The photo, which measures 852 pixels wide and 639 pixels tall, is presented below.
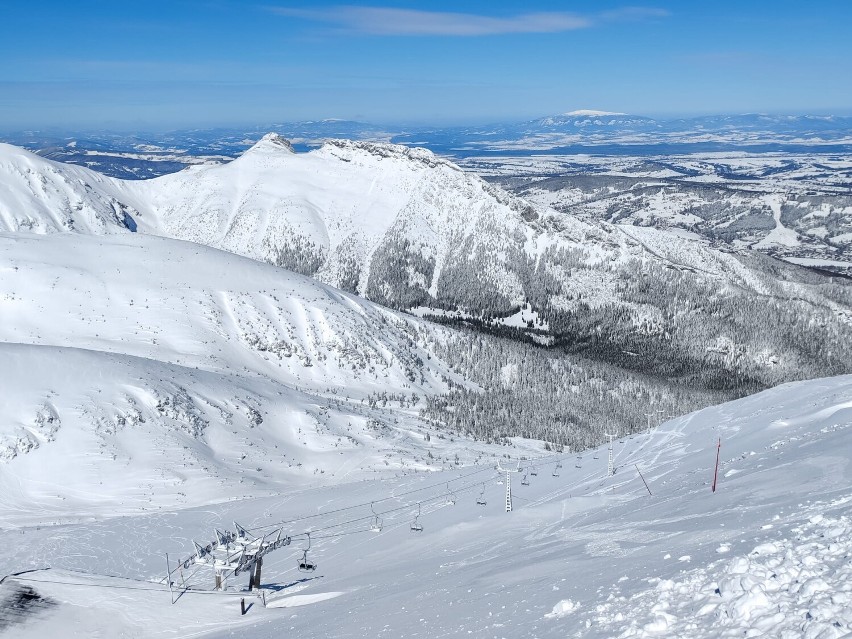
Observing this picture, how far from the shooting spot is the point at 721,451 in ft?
129

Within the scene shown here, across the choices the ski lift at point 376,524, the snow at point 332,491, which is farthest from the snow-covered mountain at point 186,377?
the ski lift at point 376,524

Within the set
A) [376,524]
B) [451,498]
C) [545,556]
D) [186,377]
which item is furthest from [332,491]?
[545,556]

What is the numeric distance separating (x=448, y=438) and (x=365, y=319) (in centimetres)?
4294

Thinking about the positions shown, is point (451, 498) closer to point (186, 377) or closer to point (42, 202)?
point (186, 377)

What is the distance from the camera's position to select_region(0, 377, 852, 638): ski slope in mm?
15570

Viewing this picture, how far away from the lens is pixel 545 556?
78.6ft

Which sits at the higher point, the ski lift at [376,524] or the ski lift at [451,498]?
the ski lift at [376,524]

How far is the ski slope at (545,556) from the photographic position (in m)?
15.6

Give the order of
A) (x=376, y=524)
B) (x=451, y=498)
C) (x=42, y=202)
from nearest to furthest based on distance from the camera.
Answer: (x=376, y=524) < (x=451, y=498) < (x=42, y=202)

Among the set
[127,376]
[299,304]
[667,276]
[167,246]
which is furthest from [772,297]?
[127,376]

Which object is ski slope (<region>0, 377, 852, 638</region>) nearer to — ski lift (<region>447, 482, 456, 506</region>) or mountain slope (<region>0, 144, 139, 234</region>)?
ski lift (<region>447, 482, 456, 506</region>)

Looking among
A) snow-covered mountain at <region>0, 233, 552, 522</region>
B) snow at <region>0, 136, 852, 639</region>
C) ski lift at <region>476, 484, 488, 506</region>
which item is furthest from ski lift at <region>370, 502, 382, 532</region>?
snow-covered mountain at <region>0, 233, 552, 522</region>

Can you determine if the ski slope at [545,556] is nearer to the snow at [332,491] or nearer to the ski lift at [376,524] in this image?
the snow at [332,491]

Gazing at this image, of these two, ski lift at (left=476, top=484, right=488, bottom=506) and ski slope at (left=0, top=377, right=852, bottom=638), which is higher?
ski slope at (left=0, top=377, right=852, bottom=638)
